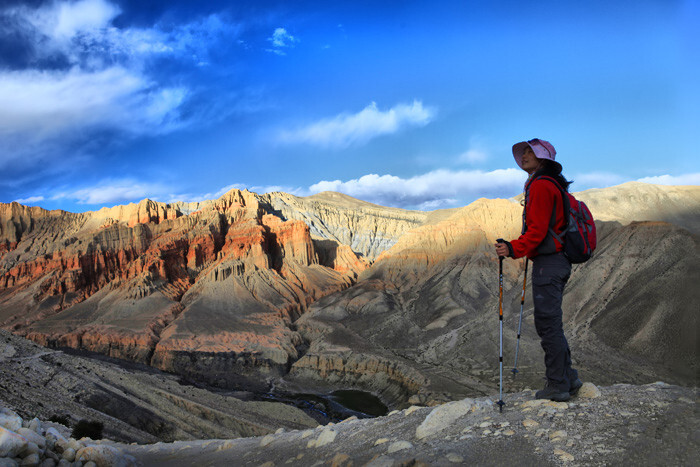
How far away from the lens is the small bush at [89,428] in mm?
19667

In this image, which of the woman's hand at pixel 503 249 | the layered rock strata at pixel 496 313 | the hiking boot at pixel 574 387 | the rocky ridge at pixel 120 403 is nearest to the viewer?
the woman's hand at pixel 503 249

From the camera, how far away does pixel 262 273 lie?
80188 millimetres

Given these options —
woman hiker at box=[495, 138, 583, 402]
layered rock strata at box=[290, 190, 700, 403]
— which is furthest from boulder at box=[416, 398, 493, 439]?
layered rock strata at box=[290, 190, 700, 403]

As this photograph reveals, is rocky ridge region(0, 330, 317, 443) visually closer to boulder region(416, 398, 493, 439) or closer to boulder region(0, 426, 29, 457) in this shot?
boulder region(0, 426, 29, 457)

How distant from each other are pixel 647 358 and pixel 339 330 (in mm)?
37114

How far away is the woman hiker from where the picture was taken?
5.56 meters

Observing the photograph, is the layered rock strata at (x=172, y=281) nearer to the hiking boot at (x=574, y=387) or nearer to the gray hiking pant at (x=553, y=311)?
the hiking boot at (x=574, y=387)

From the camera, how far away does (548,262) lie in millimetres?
5645

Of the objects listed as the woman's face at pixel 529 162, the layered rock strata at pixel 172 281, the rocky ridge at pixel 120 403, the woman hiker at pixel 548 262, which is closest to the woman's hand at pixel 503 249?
the woman hiker at pixel 548 262

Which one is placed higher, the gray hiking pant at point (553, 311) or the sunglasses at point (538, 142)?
the sunglasses at point (538, 142)

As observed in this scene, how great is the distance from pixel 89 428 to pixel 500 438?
21.4 m

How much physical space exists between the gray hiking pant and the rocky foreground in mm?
360

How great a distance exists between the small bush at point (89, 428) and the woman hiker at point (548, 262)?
20506 millimetres

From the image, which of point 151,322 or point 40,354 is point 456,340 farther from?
point 151,322
